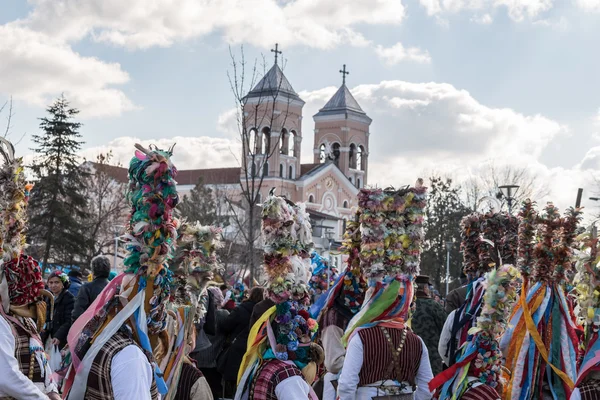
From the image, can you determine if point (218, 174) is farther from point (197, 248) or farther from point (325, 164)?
point (197, 248)

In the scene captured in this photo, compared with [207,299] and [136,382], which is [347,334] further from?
[136,382]

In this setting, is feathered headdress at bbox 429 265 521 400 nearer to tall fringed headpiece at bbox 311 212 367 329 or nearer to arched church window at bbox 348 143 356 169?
tall fringed headpiece at bbox 311 212 367 329

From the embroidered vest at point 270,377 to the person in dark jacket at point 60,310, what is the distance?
582 centimetres

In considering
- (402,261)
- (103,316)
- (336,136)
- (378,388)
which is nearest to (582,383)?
(378,388)

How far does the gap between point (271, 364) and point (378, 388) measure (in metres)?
1.14

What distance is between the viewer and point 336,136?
253 ft

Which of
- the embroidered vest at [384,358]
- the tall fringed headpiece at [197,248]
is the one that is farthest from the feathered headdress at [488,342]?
the tall fringed headpiece at [197,248]

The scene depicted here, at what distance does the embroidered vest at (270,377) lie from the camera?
4.74 metres

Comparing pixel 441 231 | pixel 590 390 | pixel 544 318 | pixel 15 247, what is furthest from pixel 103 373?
pixel 441 231

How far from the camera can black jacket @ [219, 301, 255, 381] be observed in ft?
28.2

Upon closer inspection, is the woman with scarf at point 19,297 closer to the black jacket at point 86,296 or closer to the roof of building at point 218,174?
the black jacket at point 86,296

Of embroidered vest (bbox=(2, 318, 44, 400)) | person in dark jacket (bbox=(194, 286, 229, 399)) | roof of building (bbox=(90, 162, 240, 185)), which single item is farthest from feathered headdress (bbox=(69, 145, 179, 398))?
roof of building (bbox=(90, 162, 240, 185))

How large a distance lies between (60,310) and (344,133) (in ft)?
220

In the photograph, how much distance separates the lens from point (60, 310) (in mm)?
10242
